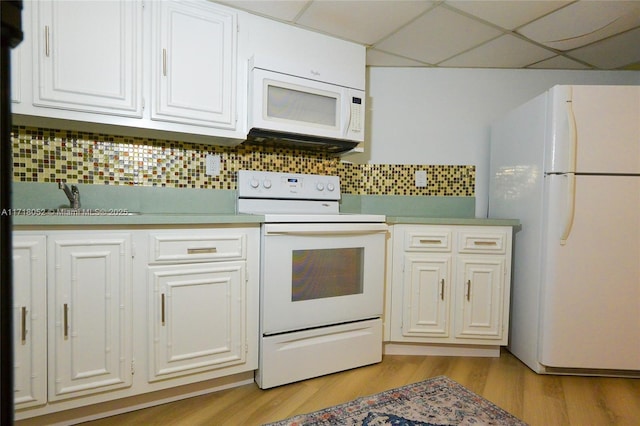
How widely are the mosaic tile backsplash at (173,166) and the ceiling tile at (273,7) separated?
778 mm

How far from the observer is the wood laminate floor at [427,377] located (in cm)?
153

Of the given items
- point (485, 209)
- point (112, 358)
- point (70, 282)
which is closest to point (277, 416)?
point (112, 358)

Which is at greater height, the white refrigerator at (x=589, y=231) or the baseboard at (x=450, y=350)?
the white refrigerator at (x=589, y=231)

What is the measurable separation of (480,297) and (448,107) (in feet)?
4.82

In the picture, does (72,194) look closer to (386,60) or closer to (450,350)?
(386,60)

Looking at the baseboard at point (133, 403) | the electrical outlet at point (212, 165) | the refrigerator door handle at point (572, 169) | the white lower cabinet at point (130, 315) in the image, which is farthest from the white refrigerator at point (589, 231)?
the electrical outlet at point (212, 165)

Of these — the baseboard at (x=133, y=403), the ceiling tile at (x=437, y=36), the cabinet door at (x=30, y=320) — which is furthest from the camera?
the ceiling tile at (x=437, y=36)

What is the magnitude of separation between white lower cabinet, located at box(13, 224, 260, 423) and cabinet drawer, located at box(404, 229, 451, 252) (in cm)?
97

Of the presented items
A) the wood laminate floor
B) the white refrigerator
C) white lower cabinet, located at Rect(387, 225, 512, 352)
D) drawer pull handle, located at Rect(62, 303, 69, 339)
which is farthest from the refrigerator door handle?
drawer pull handle, located at Rect(62, 303, 69, 339)

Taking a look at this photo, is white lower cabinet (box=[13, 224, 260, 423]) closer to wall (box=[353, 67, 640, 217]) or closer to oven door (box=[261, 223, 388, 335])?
oven door (box=[261, 223, 388, 335])

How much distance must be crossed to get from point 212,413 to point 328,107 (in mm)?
1750

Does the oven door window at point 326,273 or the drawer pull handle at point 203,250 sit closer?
the drawer pull handle at point 203,250

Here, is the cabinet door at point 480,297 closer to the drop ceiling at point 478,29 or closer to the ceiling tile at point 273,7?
the drop ceiling at point 478,29

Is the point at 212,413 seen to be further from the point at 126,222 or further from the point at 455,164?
the point at 455,164
